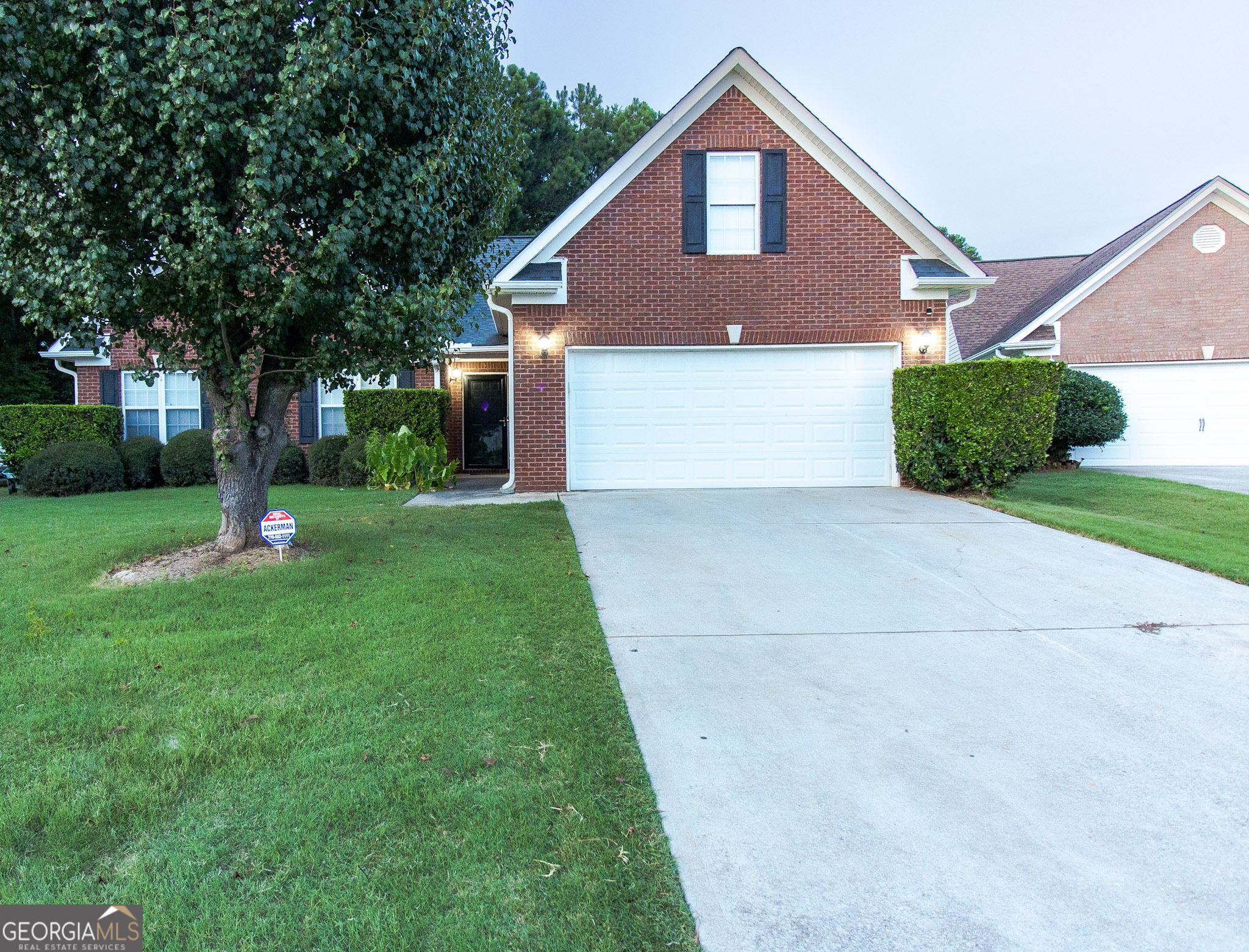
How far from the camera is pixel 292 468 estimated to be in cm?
1345

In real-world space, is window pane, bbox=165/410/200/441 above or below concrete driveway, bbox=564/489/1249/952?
above

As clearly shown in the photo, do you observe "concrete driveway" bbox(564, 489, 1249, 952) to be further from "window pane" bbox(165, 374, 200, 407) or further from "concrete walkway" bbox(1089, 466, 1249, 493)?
"window pane" bbox(165, 374, 200, 407)

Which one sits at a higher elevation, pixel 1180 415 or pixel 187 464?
pixel 1180 415

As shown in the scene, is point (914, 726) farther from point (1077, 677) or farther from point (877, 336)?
point (877, 336)

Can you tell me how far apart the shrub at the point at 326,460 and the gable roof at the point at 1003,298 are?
13258mm

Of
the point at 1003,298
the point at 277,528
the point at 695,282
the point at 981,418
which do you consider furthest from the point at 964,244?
the point at 277,528

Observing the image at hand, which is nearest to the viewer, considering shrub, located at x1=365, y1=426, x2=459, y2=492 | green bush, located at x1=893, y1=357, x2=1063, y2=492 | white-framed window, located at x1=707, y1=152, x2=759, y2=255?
green bush, located at x1=893, y1=357, x2=1063, y2=492

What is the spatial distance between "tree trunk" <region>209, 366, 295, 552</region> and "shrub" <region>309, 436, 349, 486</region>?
21.3ft

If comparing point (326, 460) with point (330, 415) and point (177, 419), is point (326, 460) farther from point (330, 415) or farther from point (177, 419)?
point (177, 419)

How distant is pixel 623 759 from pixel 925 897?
1181 mm

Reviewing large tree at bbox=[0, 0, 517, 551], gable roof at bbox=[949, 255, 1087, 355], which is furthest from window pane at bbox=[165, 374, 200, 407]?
gable roof at bbox=[949, 255, 1087, 355]

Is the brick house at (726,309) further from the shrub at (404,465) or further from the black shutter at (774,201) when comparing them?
the shrub at (404,465)

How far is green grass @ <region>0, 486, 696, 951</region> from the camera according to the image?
2.11 meters

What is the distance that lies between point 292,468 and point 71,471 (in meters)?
3.26
